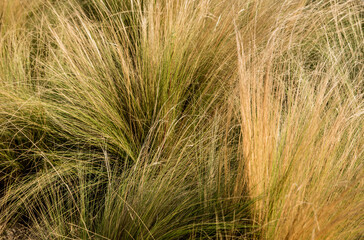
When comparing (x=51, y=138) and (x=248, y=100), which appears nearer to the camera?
(x=248, y=100)

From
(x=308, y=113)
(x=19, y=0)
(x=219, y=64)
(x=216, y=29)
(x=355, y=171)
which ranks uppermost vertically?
(x=19, y=0)

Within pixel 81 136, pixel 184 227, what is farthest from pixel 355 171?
pixel 81 136

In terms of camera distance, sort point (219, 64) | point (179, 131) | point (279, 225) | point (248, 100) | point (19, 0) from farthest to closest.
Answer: point (19, 0), point (219, 64), point (179, 131), point (248, 100), point (279, 225)

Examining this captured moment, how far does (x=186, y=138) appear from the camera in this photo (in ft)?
5.34

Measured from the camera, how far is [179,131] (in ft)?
5.98

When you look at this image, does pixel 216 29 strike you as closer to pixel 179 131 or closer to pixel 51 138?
pixel 179 131

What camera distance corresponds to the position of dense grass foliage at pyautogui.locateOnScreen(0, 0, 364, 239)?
1.32 metres

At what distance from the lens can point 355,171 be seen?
1.34 m

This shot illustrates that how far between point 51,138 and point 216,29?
0.98 meters

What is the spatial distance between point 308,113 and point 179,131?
0.58m

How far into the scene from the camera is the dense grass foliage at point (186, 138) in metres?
1.32

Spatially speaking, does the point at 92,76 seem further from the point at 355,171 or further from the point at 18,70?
the point at 355,171

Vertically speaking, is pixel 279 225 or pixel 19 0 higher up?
pixel 19 0

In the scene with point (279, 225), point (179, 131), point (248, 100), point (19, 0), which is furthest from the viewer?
point (19, 0)
